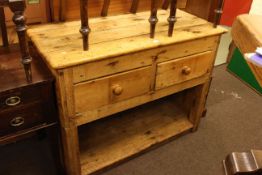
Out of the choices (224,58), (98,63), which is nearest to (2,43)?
(98,63)

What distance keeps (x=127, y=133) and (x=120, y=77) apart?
62 cm

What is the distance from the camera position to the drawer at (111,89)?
130 cm

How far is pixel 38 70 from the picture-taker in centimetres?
128

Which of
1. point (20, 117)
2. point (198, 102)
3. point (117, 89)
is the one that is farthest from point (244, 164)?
point (198, 102)

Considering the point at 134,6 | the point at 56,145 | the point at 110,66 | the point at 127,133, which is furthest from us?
the point at 127,133

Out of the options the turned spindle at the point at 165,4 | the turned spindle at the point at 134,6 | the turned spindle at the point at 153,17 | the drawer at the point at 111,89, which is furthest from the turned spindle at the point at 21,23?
the turned spindle at the point at 165,4

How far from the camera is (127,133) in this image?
1874 millimetres

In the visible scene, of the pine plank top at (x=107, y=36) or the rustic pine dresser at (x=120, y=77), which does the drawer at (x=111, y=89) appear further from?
the pine plank top at (x=107, y=36)

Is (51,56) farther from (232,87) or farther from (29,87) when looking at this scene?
(232,87)

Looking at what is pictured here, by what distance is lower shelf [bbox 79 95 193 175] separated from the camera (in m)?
1.69

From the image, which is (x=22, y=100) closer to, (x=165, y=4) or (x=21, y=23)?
(x=21, y=23)

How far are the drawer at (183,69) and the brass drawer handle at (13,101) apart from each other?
0.72m

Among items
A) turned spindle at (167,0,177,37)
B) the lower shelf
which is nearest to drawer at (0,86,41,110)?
the lower shelf

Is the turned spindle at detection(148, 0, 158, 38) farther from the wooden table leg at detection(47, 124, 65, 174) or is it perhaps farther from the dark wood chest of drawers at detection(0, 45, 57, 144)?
Result: the wooden table leg at detection(47, 124, 65, 174)
